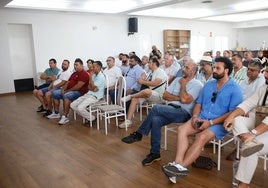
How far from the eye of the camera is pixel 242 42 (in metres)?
15.0

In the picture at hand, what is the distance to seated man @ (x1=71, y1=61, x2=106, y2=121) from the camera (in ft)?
13.6

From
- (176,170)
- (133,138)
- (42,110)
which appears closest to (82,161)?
(133,138)

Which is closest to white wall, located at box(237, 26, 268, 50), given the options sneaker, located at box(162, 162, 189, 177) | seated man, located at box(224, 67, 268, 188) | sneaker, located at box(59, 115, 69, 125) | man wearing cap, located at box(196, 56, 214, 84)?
man wearing cap, located at box(196, 56, 214, 84)

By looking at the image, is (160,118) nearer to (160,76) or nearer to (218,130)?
(218,130)

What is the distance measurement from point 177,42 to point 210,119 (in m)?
9.52

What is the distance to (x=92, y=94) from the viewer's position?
424cm

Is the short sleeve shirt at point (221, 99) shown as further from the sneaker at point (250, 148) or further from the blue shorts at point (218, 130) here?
the sneaker at point (250, 148)

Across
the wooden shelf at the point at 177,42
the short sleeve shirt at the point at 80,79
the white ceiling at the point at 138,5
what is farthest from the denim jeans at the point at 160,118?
the wooden shelf at the point at 177,42

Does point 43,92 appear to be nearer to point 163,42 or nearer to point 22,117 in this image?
point 22,117

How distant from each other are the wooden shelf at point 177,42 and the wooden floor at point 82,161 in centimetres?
761

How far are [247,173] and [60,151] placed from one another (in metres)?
2.24

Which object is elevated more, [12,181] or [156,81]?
[156,81]

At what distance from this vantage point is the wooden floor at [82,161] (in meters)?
2.41

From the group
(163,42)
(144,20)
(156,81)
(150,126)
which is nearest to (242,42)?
(163,42)
